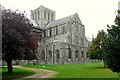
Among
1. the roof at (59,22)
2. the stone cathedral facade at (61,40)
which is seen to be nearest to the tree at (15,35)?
the stone cathedral facade at (61,40)

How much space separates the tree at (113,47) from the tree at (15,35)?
1306cm

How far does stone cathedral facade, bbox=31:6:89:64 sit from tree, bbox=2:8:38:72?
164 feet

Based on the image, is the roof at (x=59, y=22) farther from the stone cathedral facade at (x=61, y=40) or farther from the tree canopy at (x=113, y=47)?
the tree canopy at (x=113, y=47)

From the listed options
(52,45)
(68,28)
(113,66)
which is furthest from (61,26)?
(113,66)

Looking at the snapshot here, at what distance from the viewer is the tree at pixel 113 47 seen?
17.4 m

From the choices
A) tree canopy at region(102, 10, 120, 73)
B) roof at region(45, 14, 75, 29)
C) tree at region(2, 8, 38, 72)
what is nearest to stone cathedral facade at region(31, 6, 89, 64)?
roof at region(45, 14, 75, 29)

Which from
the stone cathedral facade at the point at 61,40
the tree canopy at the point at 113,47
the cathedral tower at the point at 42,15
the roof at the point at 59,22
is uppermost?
the cathedral tower at the point at 42,15

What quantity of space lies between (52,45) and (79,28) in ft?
47.1

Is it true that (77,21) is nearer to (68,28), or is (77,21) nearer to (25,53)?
(68,28)

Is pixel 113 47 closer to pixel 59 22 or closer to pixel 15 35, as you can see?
pixel 15 35

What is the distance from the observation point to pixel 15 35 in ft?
Answer: 93.9

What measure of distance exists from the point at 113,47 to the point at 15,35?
14.3 meters

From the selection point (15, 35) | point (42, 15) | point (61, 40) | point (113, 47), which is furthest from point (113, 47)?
point (42, 15)

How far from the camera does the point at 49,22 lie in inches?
4050
